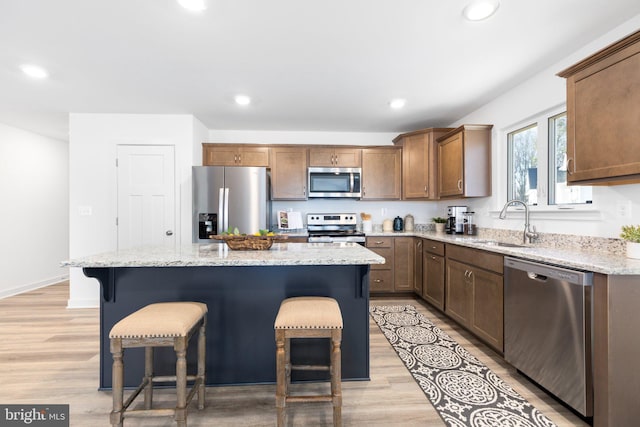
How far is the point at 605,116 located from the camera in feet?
5.74

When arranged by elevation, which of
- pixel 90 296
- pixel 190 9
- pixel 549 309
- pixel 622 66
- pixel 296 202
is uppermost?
pixel 190 9

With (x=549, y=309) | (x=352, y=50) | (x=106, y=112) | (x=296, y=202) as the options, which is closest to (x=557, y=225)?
(x=549, y=309)

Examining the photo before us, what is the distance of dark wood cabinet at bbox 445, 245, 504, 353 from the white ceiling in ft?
5.27

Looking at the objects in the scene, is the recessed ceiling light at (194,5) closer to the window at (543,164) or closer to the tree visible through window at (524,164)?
the window at (543,164)

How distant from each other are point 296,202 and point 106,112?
267cm

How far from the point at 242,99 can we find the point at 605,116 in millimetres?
3019

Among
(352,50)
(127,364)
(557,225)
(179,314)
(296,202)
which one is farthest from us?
(296,202)

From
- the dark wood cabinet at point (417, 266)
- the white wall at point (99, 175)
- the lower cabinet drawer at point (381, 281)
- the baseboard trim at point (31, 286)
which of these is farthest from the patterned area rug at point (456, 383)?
the baseboard trim at point (31, 286)

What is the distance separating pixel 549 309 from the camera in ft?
5.84

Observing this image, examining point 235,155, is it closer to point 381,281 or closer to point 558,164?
point 381,281

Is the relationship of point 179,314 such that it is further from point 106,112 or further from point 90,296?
point 106,112

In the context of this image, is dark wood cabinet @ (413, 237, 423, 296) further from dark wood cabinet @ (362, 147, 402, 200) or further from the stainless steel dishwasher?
the stainless steel dishwasher

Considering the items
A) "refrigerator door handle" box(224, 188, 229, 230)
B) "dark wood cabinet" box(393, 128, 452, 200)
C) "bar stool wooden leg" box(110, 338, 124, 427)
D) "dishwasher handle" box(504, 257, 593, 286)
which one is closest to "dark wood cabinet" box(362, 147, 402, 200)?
"dark wood cabinet" box(393, 128, 452, 200)

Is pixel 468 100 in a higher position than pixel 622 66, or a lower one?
higher
